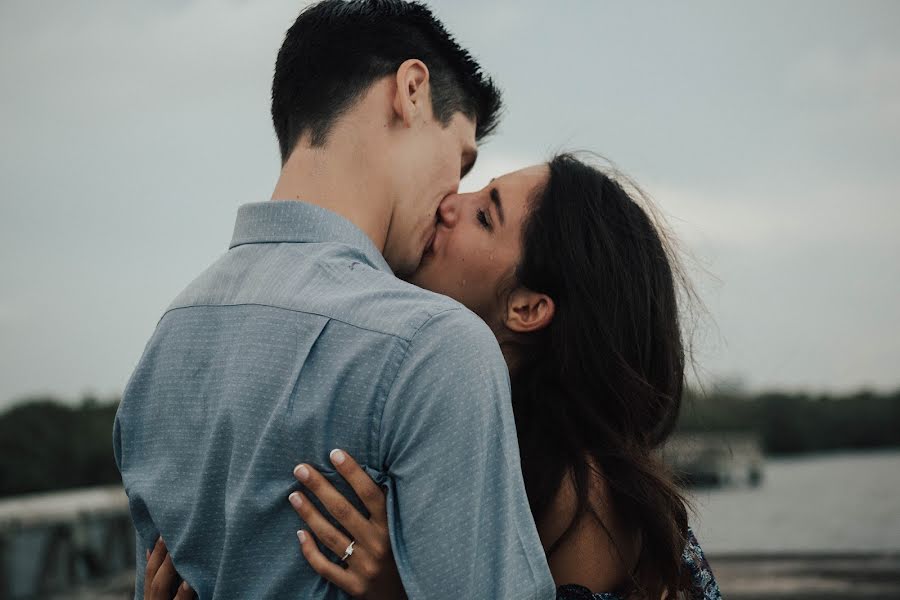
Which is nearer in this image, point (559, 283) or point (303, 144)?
point (303, 144)

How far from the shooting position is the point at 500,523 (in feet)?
5.28

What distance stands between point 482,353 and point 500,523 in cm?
29

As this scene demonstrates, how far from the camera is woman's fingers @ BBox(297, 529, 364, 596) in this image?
174 cm

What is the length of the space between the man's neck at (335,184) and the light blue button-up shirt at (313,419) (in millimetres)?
76

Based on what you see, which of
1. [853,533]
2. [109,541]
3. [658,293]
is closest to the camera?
[658,293]

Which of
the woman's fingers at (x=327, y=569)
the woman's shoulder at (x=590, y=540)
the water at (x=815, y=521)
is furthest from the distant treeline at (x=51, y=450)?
the woman's fingers at (x=327, y=569)

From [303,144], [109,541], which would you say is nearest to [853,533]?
[109,541]

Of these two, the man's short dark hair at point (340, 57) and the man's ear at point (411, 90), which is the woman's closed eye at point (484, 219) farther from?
the man's ear at point (411, 90)

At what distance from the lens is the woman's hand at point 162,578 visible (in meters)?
2.00

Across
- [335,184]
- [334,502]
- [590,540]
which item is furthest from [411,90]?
[590,540]

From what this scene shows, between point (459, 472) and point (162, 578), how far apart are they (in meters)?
0.81

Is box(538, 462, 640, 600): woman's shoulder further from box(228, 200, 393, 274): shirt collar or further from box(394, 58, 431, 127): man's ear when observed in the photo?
box(394, 58, 431, 127): man's ear

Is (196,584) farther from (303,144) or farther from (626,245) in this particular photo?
(626,245)

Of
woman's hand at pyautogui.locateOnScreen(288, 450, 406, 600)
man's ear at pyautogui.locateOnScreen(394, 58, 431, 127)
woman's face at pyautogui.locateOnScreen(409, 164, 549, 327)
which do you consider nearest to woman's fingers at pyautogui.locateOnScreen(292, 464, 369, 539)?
woman's hand at pyautogui.locateOnScreen(288, 450, 406, 600)
